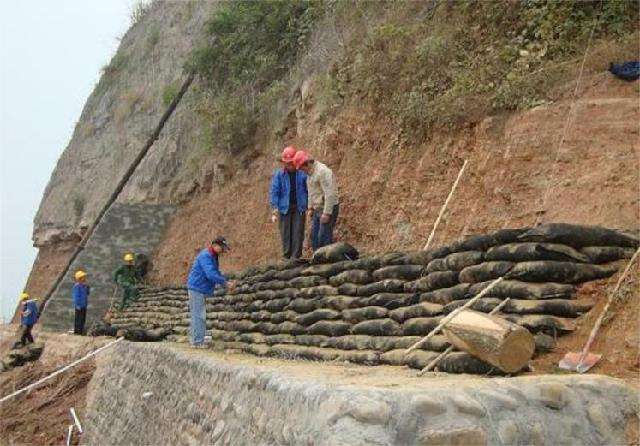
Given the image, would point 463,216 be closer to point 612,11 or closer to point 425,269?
point 425,269

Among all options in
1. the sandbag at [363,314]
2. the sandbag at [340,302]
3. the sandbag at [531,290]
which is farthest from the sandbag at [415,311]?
the sandbag at [340,302]

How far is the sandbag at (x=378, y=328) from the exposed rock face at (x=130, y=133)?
11.3 metres

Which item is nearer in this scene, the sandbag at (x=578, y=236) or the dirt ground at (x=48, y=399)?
the sandbag at (x=578, y=236)

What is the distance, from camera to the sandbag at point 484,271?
181 inches

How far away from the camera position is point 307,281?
718cm

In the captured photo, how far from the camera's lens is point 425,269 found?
547 cm

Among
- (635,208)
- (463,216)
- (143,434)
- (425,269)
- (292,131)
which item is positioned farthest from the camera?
(292,131)

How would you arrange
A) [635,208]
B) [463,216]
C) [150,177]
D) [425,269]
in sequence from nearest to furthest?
1. [425,269]
2. [635,208]
3. [463,216]
4. [150,177]

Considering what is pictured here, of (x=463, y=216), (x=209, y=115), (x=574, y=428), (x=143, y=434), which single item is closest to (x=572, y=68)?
(x=463, y=216)

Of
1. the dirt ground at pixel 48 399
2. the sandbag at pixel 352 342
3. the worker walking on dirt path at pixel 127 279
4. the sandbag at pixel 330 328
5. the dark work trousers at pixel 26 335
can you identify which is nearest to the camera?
the sandbag at pixel 352 342

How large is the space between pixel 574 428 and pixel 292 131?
32.1 feet

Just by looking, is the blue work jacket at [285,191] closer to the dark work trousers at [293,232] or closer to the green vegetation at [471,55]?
the dark work trousers at [293,232]

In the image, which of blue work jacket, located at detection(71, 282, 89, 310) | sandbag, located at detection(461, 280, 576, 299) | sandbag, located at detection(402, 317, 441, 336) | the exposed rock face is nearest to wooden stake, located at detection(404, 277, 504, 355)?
sandbag, located at detection(461, 280, 576, 299)

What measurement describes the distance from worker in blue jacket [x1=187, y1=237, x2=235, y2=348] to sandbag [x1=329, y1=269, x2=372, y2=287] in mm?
1351
